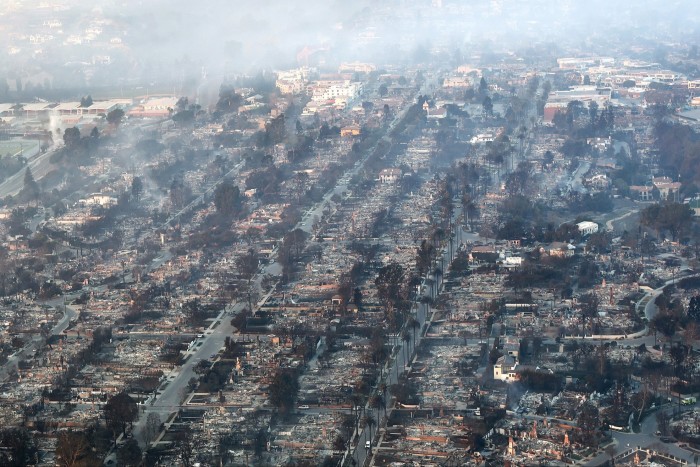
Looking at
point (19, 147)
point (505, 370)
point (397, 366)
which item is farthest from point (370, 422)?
point (19, 147)

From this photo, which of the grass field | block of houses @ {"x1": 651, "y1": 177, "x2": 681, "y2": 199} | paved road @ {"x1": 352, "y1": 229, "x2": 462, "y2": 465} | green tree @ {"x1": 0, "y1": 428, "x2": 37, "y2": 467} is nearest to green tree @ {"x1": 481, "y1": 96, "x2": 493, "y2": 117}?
block of houses @ {"x1": 651, "y1": 177, "x2": 681, "y2": 199}

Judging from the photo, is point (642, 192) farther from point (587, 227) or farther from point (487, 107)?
point (487, 107)

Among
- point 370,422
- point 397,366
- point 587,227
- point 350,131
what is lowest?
point 350,131

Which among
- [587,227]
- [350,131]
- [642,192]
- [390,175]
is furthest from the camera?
[350,131]

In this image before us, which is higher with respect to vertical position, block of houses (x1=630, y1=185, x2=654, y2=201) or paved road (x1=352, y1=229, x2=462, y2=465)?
paved road (x1=352, y1=229, x2=462, y2=465)

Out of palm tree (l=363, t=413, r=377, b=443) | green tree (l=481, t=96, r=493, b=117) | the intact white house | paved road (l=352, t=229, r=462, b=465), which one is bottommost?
green tree (l=481, t=96, r=493, b=117)

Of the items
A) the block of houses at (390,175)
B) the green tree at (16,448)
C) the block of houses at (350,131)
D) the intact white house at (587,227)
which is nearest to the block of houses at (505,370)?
the green tree at (16,448)

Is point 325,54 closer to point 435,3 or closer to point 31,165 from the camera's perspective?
point 435,3

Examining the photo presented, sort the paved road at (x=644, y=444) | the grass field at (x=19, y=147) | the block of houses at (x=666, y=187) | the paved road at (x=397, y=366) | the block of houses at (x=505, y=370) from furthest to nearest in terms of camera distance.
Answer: the grass field at (x=19, y=147) < the block of houses at (x=666, y=187) < the block of houses at (x=505, y=370) < the paved road at (x=397, y=366) < the paved road at (x=644, y=444)

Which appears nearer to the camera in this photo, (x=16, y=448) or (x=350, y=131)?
(x=16, y=448)

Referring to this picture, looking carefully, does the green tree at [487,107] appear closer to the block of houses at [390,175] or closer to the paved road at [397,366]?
the block of houses at [390,175]

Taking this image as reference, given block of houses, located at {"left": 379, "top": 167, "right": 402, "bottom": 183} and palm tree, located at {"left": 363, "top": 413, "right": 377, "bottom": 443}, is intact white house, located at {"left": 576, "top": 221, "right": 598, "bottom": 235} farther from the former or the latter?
palm tree, located at {"left": 363, "top": 413, "right": 377, "bottom": 443}

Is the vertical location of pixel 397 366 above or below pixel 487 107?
above
